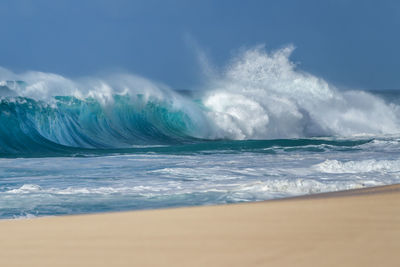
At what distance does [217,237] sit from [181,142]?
13879mm

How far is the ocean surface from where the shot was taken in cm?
695

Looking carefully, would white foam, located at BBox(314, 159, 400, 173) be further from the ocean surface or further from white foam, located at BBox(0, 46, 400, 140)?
white foam, located at BBox(0, 46, 400, 140)

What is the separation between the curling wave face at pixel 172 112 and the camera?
54.2 feet

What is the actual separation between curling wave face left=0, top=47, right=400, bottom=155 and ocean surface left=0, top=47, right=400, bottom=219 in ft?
0.12

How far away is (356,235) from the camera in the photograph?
3504 millimetres

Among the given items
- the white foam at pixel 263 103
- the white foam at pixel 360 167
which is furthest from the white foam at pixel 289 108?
the white foam at pixel 360 167

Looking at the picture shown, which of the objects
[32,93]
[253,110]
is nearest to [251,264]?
[32,93]

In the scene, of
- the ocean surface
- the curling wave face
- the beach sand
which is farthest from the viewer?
the curling wave face

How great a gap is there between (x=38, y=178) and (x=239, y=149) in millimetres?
6579

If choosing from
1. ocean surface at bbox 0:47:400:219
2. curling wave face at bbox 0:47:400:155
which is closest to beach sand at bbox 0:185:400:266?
ocean surface at bbox 0:47:400:219

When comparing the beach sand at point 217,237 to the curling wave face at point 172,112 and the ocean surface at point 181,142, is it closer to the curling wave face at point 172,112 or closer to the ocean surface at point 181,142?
the ocean surface at point 181,142

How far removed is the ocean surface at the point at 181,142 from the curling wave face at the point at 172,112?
36mm

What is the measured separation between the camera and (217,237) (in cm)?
353

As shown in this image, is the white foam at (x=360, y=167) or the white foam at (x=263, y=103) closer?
the white foam at (x=360, y=167)
